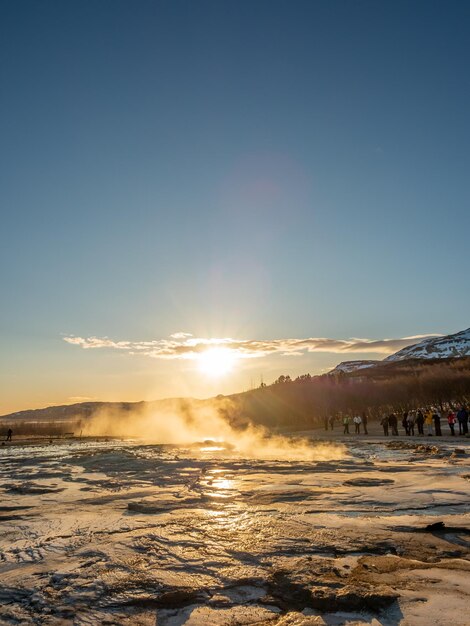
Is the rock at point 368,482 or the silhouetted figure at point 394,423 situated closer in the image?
the rock at point 368,482

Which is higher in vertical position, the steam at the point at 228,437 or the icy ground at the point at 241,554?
the icy ground at the point at 241,554

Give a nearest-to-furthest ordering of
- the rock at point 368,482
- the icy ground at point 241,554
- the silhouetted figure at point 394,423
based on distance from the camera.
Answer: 1. the icy ground at point 241,554
2. the rock at point 368,482
3. the silhouetted figure at point 394,423

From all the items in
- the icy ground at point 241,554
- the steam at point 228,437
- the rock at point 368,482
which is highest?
the icy ground at point 241,554

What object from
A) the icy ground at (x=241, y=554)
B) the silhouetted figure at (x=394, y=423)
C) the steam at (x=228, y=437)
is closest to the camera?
the icy ground at (x=241, y=554)

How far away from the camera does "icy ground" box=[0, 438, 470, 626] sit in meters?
3.89

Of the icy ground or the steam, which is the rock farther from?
the steam

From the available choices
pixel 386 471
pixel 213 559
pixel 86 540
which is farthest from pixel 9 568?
pixel 386 471

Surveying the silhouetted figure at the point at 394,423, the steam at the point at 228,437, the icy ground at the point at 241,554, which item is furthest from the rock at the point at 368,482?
the silhouetted figure at the point at 394,423

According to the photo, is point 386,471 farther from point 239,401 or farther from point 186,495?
point 239,401

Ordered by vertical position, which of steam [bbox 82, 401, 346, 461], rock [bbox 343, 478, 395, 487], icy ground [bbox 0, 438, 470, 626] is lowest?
steam [bbox 82, 401, 346, 461]

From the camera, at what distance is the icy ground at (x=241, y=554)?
3887 mm

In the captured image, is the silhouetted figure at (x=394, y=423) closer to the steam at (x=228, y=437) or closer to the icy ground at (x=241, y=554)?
the steam at (x=228, y=437)

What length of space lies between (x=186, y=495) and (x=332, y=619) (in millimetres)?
6276

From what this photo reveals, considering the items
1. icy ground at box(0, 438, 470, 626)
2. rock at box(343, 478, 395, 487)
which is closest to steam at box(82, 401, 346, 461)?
rock at box(343, 478, 395, 487)
